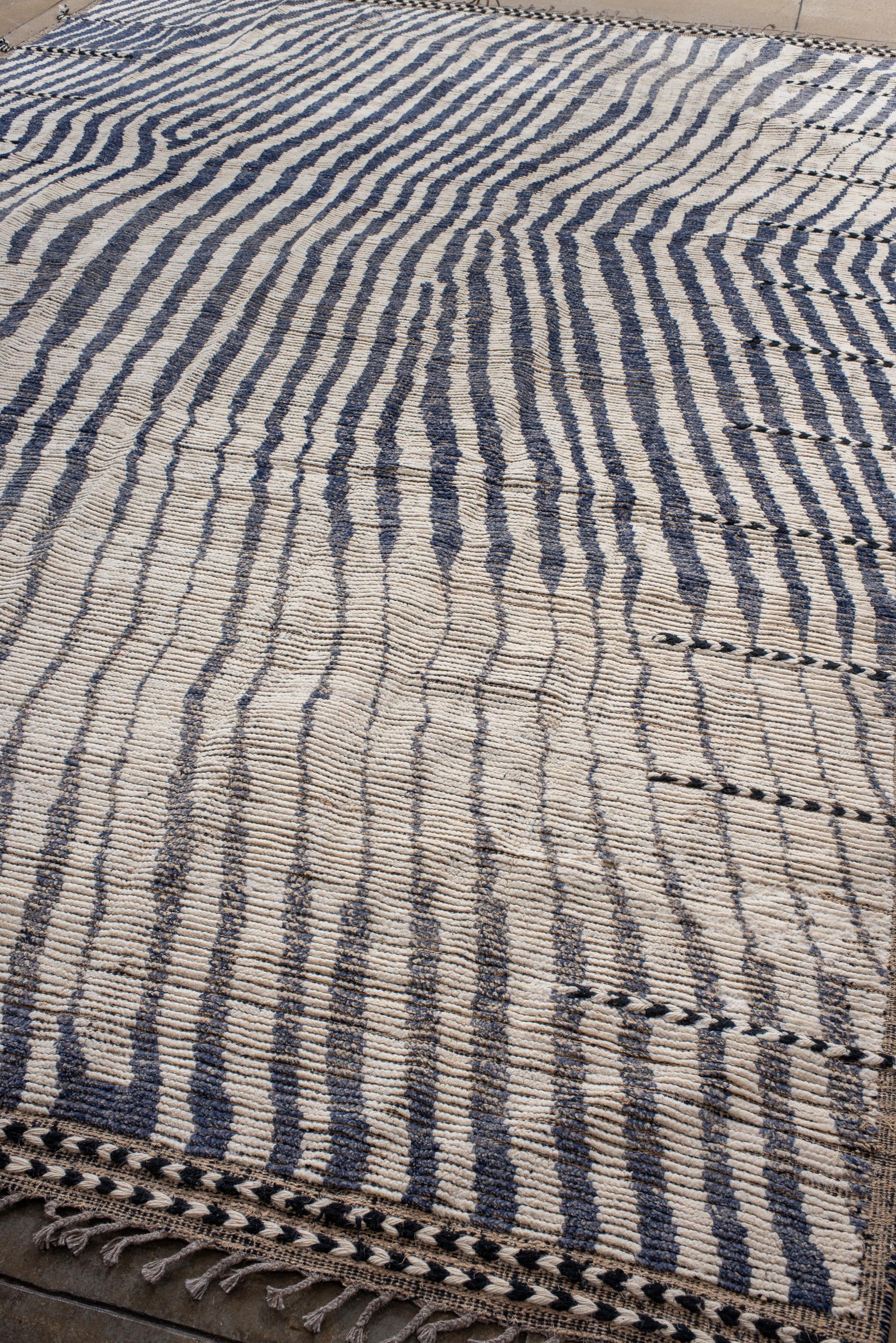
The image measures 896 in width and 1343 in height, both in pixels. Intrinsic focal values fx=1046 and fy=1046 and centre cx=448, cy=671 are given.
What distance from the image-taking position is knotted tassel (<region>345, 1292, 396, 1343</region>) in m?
0.57

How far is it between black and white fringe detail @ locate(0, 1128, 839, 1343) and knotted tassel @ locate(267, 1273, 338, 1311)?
0.04 ft

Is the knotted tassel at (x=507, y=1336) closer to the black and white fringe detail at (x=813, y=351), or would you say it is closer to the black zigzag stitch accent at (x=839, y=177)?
the black and white fringe detail at (x=813, y=351)

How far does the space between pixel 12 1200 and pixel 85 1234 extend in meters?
0.05

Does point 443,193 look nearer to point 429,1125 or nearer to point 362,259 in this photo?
point 362,259

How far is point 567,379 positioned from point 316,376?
0.28 meters

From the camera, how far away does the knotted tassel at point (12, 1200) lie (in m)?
0.62

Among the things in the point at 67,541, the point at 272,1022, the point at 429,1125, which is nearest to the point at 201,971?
the point at 272,1022

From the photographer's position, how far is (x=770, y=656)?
2.89 ft

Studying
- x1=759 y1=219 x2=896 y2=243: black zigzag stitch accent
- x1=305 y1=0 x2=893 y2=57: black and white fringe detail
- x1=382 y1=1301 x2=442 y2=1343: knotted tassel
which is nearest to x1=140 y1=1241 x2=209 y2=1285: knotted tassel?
x1=382 y1=1301 x2=442 y2=1343: knotted tassel

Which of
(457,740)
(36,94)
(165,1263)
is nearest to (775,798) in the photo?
(457,740)

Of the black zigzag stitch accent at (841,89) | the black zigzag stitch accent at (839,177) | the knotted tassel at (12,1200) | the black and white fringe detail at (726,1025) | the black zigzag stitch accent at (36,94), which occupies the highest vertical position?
the black zigzag stitch accent at (841,89)

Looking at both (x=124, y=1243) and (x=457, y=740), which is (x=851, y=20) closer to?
(x=457, y=740)

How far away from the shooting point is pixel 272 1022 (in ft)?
2.22

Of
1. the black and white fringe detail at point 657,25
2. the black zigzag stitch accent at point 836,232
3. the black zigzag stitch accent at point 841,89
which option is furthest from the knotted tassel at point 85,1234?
the black and white fringe detail at point 657,25
